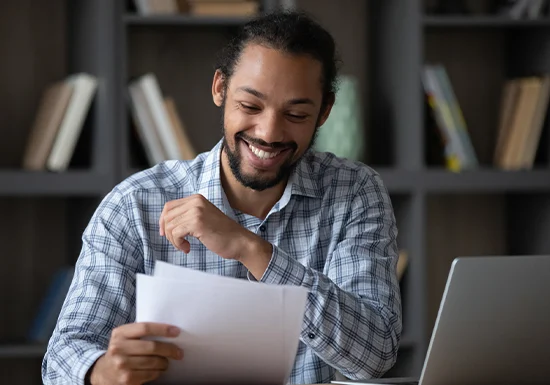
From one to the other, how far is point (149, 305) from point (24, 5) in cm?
194

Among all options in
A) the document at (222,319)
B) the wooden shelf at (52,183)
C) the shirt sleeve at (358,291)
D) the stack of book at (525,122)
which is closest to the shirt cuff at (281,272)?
the shirt sleeve at (358,291)

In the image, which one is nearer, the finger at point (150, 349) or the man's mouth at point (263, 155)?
the finger at point (150, 349)

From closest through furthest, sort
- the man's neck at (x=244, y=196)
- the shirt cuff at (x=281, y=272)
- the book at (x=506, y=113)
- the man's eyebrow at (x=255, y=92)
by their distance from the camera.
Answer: the shirt cuff at (x=281, y=272) < the man's eyebrow at (x=255, y=92) < the man's neck at (x=244, y=196) < the book at (x=506, y=113)

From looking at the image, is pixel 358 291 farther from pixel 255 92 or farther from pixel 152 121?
pixel 152 121

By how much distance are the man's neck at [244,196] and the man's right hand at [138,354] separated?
1.95ft

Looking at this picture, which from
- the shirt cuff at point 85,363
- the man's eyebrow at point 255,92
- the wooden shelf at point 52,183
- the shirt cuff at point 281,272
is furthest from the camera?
the wooden shelf at point 52,183

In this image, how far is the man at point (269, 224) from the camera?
1475 millimetres

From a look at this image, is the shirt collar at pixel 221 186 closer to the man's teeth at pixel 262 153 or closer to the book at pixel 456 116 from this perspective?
the man's teeth at pixel 262 153

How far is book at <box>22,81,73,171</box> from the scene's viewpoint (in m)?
2.58

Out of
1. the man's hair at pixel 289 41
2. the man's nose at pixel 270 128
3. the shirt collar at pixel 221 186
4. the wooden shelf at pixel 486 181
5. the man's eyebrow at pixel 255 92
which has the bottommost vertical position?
the wooden shelf at pixel 486 181

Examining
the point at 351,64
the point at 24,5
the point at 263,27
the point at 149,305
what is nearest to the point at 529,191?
the point at 351,64

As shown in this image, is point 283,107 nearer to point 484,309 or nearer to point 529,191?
point 484,309

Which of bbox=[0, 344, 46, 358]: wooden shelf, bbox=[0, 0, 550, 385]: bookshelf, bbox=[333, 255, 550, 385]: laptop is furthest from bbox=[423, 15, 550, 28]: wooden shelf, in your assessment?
bbox=[333, 255, 550, 385]: laptop

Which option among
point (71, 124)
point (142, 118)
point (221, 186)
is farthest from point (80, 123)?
point (221, 186)
